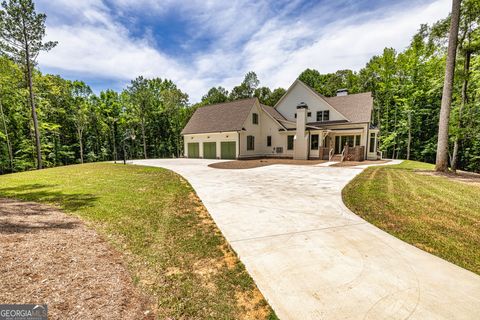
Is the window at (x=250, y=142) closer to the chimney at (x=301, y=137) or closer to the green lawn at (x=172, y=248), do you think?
the chimney at (x=301, y=137)

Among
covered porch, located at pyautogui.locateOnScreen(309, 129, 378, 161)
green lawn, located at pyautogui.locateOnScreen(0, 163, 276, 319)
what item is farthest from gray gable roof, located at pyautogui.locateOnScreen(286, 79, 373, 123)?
green lawn, located at pyautogui.locateOnScreen(0, 163, 276, 319)

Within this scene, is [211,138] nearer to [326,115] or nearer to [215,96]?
[326,115]

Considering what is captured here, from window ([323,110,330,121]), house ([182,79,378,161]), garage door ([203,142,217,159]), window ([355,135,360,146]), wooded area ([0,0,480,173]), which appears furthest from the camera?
garage door ([203,142,217,159])

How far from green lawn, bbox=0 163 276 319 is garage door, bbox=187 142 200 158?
749 inches

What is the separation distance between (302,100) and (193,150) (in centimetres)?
1480

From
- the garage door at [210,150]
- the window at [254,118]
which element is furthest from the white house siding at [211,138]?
the window at [254,118]

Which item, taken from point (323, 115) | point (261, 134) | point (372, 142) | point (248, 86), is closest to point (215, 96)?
point (248, 86)

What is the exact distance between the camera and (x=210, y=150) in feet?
83.0

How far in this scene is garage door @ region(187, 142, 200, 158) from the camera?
86.9 ft

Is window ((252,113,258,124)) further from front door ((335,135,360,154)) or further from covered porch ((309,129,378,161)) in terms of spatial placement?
front door ((335,135,360,154))

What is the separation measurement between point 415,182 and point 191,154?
2289 centimetres

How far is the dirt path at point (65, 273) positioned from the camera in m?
2.20

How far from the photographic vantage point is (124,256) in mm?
3340

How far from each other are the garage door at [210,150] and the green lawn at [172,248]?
1741 centimetres
